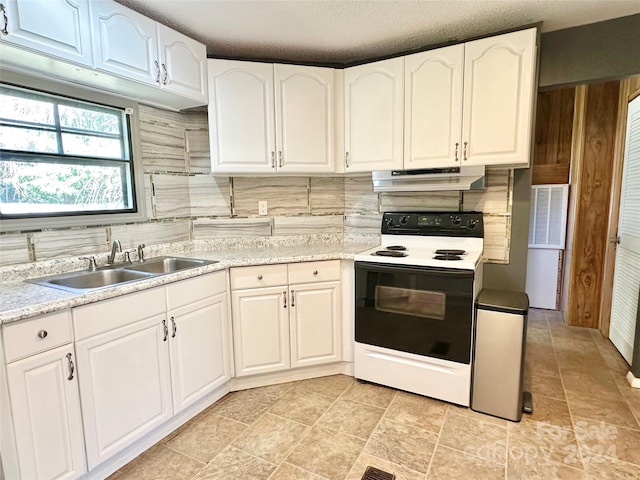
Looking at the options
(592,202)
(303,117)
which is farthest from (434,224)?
(592,202)

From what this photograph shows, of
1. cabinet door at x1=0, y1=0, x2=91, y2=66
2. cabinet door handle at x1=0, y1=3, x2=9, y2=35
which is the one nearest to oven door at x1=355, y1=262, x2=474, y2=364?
cabinet door at x1=0, y1=0, x2=91, y2=66

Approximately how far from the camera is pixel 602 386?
7.65ft

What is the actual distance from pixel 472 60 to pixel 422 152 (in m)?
0.61

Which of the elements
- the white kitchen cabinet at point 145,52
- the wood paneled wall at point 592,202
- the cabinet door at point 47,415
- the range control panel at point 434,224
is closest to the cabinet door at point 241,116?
the white kitchen cabinet at point 145,52

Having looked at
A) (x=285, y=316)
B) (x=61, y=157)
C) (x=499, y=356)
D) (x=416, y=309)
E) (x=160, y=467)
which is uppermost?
(x=61, y=157)

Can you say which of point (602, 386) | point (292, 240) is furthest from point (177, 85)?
point (602, 386)

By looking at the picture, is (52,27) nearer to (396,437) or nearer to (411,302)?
(411,302)

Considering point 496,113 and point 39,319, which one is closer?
point 39,319

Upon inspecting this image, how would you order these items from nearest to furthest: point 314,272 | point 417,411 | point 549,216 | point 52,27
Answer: point 52,27 < point 417,411 < point 314,272 < point 549,216

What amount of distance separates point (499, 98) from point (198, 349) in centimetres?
233

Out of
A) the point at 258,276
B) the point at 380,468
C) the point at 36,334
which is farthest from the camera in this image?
the point at 258,276

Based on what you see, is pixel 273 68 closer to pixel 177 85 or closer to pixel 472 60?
pixel 177 85

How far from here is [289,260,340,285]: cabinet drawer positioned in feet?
7.70

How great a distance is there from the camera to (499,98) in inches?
84.2
